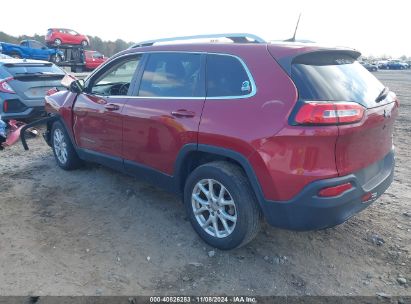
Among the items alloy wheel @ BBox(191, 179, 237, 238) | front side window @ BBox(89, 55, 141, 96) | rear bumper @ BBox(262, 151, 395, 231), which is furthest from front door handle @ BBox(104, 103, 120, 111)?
rear bumper @ BBox(262, 151, 395, 231)

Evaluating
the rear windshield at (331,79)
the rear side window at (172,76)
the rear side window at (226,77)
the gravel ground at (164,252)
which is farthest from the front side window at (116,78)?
the rear windshield at (331,79)

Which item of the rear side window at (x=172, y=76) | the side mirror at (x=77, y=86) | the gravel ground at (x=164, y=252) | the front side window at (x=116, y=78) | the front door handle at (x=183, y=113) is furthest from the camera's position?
the side mirror at (x=77, y=86)

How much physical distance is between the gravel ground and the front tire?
19 centimetres

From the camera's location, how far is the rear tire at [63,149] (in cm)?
532

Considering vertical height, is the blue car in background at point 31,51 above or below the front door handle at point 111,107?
below

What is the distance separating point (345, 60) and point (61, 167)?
427 centimetres

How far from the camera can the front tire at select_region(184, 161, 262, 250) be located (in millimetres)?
3066

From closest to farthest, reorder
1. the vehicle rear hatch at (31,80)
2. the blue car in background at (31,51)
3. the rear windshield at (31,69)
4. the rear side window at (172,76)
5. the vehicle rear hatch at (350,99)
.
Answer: the vehicle rear hatch at (350,99), the rear side window at (172,76), the vehicle rear hatch at (31,80), the rear windshield at (31,69), the blue car in background at (31,51)

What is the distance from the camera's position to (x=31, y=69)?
26.7 feet

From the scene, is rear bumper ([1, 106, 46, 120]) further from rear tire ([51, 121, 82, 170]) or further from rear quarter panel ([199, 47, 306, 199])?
rear quarter panel ([199, 47, 306, 199])

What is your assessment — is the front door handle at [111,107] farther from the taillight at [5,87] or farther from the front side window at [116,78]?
the taillight at [5,87]

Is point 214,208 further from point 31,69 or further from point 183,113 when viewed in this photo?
point 31,69

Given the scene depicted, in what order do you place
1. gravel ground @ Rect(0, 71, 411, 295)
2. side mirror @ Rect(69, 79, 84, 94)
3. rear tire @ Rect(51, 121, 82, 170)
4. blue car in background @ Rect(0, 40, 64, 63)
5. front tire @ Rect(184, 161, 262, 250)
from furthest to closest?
blue car in background @ Rect(0, 40, 64, 63)
rear tire @ Rect(51, 121, 82, 170)
side mirror @ Rect(69, 79, 84, 94)
front tire @ Rect(184, 161, 262, 250)
gravel ground @ Rect(0, 71, 411, 295)

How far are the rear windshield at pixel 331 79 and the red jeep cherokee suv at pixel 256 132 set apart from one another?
11 millimetres
